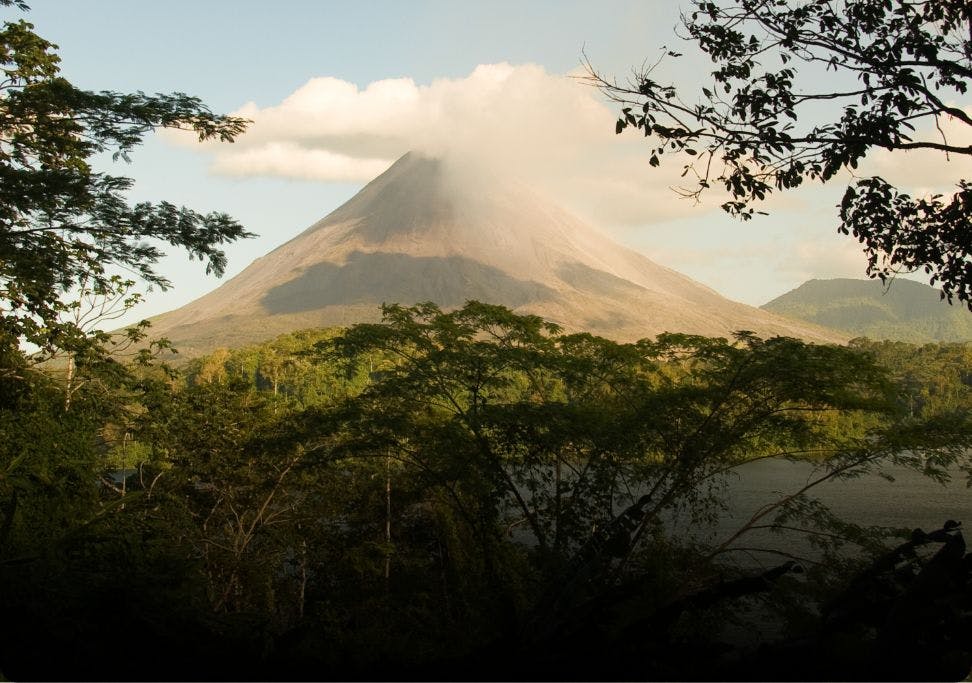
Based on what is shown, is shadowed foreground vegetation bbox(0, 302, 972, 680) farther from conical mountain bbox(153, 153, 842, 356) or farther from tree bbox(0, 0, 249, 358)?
conical mountain bbox(153, 153, 842, 356)

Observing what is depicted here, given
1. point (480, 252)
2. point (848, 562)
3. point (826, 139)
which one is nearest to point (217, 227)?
point (826, 139)

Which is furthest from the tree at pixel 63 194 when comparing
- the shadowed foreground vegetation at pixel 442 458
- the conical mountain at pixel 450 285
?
the conical mountain at pixel 450 285

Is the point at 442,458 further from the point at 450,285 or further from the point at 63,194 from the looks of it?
the point at 450,285

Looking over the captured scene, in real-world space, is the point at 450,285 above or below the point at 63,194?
above

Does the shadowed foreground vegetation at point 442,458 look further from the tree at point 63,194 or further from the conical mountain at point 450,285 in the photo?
the conical mountain at point 450,285

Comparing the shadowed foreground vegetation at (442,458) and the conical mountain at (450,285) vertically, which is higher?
the conical mountain at (450,285)

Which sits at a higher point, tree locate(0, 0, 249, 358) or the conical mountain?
the conical mountain

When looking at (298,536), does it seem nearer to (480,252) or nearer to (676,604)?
(676,604)

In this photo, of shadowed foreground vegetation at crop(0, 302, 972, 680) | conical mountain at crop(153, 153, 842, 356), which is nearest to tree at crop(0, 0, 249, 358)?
shadowed foreground vegetation at crop(0, 302, 972, 680)

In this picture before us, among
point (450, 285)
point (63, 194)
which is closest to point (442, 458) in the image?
point (63, 194)
